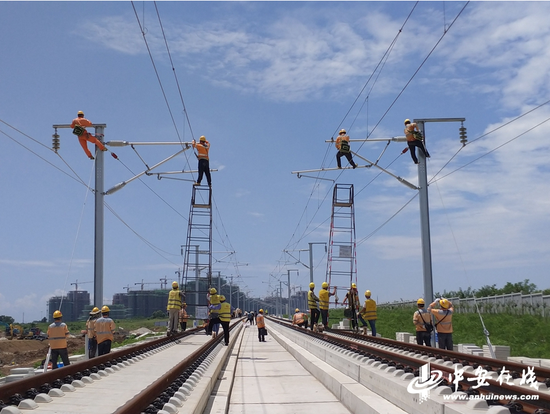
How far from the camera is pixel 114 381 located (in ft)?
32.0

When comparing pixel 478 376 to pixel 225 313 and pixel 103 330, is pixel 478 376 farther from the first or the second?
pixel 225 313

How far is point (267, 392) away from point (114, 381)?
10.9 feet

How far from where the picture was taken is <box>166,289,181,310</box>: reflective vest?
2227cm

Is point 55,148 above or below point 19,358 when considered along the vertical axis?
above

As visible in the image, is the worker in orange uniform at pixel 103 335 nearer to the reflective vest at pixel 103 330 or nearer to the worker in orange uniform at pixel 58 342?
the reflective vest at pixel 103 330

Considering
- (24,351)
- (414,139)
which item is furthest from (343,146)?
(24,351)

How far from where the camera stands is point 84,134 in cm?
1812

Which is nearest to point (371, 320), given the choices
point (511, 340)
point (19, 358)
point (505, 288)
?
point (511, 340)

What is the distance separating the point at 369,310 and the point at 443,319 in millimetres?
7735

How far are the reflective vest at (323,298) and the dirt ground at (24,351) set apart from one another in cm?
1795

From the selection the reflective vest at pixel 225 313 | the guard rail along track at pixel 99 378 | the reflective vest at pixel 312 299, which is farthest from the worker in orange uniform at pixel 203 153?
the guard rail along track at pixel 99 378

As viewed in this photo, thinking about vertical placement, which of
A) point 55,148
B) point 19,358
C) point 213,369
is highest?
point 55,148

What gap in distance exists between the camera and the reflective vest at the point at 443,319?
15.3 m

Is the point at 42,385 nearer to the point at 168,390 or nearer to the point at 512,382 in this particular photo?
the point at 168,390
